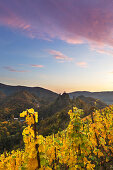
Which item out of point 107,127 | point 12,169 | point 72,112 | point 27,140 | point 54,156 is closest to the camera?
point 27,140

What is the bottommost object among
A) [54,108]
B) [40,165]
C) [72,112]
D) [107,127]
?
[54,108]

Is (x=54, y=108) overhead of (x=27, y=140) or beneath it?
beneath

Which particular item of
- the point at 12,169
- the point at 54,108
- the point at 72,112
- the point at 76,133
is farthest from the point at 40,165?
the point at 54,108

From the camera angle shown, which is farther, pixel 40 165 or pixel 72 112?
pixel 72 112

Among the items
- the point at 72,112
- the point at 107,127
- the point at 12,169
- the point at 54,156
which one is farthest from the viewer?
the point at 107,127

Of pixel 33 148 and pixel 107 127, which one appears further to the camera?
pixel 107 127

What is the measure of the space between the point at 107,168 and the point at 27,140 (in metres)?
10.6

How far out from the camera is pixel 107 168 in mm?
11602

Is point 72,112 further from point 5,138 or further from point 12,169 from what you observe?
point 5,138

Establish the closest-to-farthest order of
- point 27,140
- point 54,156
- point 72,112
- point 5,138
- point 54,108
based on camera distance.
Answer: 1. point 27,140
2. point 72,112
3. point 54,156
4. point 5,138
5. point 54,108

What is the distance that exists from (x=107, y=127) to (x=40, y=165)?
37.7ft

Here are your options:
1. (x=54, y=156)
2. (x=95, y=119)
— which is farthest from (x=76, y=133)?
(x=54, y=156)

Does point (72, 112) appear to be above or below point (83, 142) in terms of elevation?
above

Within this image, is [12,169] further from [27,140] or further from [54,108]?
[54,108]
